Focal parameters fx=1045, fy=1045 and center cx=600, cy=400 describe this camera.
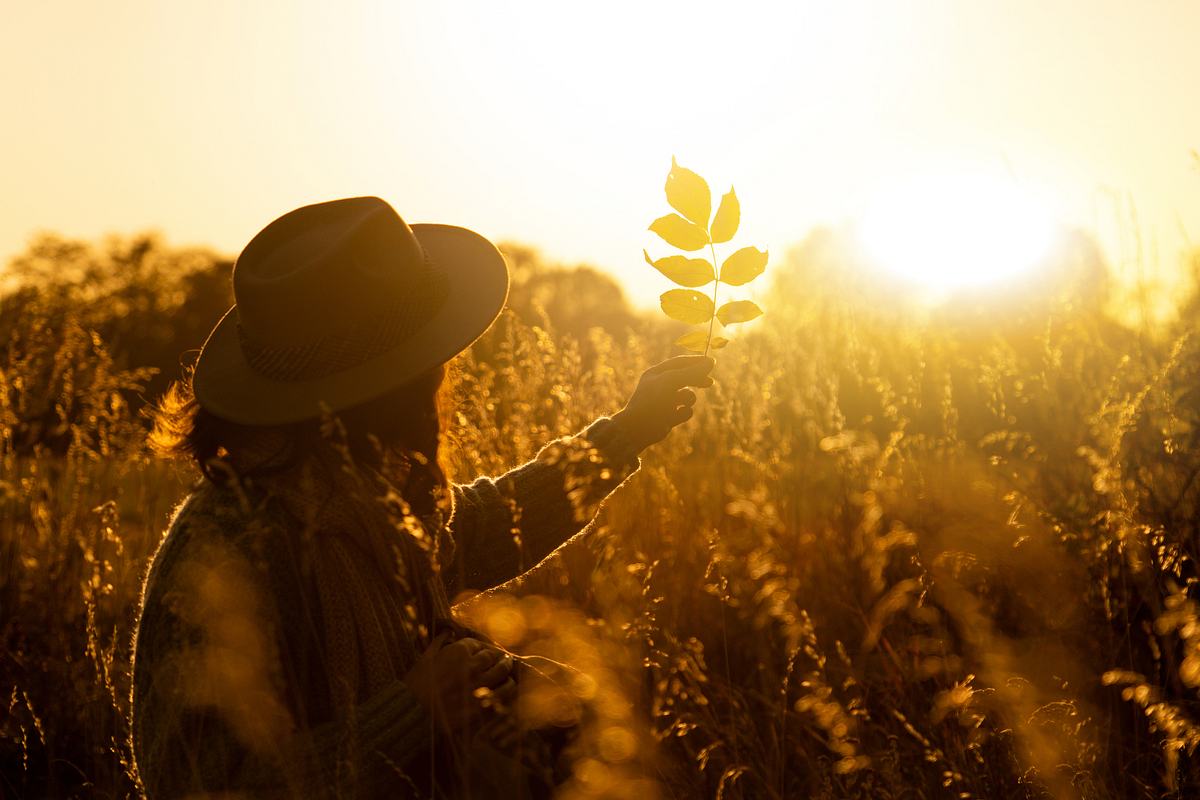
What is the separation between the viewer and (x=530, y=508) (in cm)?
246

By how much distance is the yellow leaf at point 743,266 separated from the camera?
1589 mm

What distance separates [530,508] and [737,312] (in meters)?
0.96

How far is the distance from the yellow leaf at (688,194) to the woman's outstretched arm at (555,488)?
69 cm


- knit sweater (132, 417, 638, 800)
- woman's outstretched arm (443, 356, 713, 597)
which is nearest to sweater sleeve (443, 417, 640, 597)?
woman's outstretched arm (443, 356, 713, 597)

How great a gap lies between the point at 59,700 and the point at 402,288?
185 cm

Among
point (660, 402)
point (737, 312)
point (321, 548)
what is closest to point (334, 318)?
point (321, 548)

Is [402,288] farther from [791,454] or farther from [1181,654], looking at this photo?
[791,454]

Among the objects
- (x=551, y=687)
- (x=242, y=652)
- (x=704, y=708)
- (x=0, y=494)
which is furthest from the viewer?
(x=0, y=494)

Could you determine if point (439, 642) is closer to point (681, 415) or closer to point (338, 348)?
point (338, 348)

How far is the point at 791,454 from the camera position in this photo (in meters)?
5.19

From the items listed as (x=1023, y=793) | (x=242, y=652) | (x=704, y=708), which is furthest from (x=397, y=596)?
(x=1023, y=793)

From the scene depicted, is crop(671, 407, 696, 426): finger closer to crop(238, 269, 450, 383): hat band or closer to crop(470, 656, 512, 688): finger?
crop(238, 269, 450, 383): hat band

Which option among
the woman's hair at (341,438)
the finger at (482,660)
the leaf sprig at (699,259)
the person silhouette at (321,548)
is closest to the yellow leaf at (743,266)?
the leaf sprig at (699,259)

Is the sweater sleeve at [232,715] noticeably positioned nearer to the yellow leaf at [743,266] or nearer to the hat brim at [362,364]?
the hat brim at [362,364]
